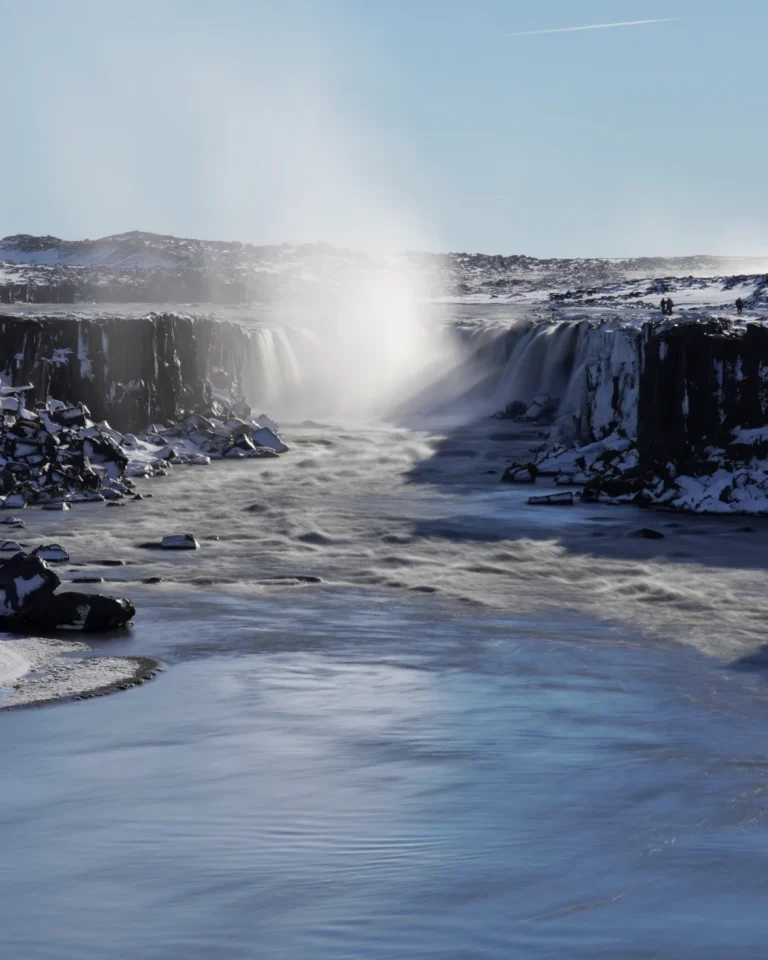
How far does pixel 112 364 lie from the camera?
1415 inches

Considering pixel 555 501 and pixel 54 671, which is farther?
pixel 555 501

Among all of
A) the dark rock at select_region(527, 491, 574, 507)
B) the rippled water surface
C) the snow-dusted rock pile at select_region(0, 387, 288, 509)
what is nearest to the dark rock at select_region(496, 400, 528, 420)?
the snow-dusted rock pile at select_region(0, 387, 288, 509)

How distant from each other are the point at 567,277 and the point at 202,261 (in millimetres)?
35125

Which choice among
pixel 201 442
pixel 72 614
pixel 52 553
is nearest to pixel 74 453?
pixel 201 442

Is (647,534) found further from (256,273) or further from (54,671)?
(256,273)

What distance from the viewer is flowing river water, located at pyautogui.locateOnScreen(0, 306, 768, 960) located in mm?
6918

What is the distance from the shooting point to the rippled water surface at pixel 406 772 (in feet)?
22.7

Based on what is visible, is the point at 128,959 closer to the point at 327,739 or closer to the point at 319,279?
the point at 327,739

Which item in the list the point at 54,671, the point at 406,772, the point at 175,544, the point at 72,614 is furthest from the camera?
the point at 175,544

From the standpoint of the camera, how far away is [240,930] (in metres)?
6.82

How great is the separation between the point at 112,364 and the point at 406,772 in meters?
27.8

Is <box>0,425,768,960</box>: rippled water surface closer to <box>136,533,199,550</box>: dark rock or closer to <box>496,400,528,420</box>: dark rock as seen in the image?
<box>136,533,199,550</box>: dark rock

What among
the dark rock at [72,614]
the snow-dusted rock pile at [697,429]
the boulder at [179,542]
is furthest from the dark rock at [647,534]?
the dark rock at [72,614]

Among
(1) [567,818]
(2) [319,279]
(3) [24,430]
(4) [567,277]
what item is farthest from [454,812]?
(4) [567,277]
